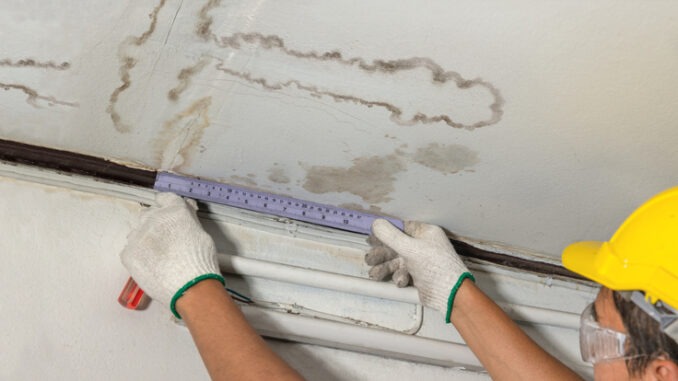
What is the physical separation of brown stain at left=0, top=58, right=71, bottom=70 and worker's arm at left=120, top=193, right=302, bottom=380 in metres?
0.32

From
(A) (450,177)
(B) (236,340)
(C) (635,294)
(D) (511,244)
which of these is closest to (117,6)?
Result: (B) (236,340)

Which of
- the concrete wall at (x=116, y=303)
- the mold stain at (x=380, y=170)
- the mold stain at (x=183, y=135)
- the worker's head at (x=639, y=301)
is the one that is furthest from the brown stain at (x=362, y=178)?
the worker's head at (x=639, y=301)

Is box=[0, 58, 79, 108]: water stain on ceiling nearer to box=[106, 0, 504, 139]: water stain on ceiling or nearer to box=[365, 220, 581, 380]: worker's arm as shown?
box=[106, 0, 504, 139]: water stain on ceiling

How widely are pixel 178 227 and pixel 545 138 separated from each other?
74cm

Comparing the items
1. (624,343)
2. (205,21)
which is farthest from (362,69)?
(624,343)

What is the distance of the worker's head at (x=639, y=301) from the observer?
890 mm

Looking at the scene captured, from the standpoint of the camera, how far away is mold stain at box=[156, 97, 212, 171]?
1153mm

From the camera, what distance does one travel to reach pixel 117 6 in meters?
0.96

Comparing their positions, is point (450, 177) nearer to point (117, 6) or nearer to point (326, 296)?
point (326, 296)

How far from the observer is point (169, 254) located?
108cm

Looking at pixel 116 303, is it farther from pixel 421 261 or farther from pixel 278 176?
pixel 421 261

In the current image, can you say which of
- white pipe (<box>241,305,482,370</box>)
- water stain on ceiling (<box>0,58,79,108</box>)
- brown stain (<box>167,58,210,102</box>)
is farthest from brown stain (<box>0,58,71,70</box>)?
white pipe (<box>241,305,482,370</box>)

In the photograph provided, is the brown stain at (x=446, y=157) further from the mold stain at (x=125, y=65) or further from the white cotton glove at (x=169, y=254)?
the mold stain at (x=125, y=65)

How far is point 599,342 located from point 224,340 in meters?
0.62
